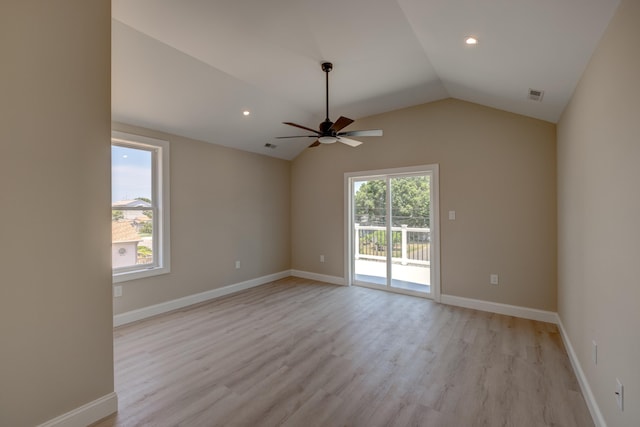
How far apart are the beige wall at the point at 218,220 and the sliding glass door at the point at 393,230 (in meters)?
1.59

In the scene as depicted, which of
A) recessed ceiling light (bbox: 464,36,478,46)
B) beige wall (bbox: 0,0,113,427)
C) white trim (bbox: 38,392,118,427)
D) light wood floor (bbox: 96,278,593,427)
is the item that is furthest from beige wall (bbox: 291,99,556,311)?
white trim (bbox: 38,392,118,427)

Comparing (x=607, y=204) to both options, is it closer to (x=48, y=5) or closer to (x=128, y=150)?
(x=48, y=5)

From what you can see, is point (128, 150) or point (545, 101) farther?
point (128, 150)

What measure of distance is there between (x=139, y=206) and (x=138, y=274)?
92 centimetres

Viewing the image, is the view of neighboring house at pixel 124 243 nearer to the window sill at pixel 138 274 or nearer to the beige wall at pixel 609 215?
the window sill at pixel 138 274

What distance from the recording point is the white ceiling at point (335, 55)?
2031 millimetres

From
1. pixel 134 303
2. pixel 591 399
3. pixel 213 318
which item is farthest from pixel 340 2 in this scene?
pixel 134 303

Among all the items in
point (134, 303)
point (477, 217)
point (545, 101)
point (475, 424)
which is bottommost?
point (475, 424)

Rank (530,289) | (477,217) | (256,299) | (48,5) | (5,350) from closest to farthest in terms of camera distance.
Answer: (5,350) → (48,5) → (530,289) → (477,217) → (256,299)

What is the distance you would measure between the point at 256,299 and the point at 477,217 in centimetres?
357

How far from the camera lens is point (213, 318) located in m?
3.74

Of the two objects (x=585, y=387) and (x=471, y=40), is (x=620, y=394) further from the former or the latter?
(x=471, y=40)

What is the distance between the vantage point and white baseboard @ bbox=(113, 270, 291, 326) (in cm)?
362

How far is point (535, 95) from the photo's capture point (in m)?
2.95
